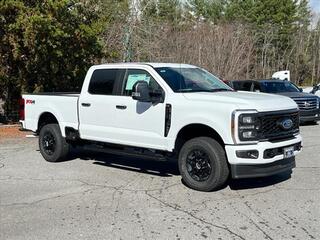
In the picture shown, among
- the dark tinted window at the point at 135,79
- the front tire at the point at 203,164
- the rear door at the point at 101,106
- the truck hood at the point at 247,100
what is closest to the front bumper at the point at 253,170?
the front tire at the point at 203,164

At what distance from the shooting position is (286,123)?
7.41 meters

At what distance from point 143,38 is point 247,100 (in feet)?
64.9

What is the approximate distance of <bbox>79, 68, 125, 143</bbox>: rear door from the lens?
8.61 metres

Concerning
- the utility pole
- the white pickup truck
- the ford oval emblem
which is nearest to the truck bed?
the white pickup truck

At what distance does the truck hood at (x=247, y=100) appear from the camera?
275 inches

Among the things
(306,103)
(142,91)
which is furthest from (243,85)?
(142,91)

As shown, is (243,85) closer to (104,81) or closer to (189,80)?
(104,81)

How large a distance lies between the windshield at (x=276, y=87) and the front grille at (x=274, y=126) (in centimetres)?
998

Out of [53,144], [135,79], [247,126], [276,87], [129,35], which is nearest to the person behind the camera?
[247,126]

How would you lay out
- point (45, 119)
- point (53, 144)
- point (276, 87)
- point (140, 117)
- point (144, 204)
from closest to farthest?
1. point (144, 204)
2. point (140, 117)
3. point (53, 144)
4. point (45, 119)
5. point (276, 87)

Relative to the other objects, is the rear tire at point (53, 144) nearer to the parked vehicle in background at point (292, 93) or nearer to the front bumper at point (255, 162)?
the front bumper at point (255, 162)

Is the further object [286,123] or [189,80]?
[189,80]

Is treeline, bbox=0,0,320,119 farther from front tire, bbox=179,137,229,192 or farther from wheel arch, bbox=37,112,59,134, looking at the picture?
front tire, bbox=179,137,229,192

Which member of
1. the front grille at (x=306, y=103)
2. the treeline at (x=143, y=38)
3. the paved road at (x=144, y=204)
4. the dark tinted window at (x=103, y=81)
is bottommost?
the paved road at (x=144, y=204)
